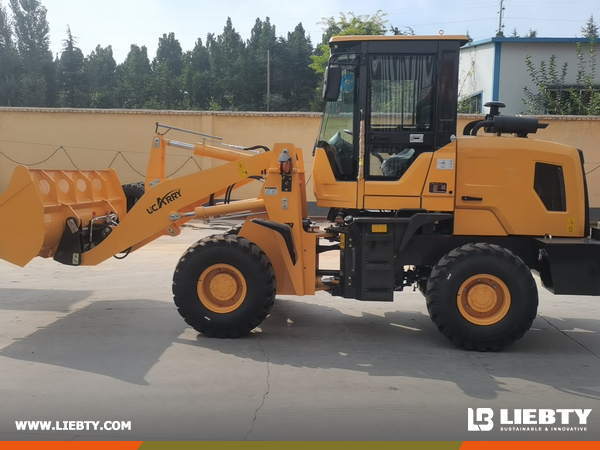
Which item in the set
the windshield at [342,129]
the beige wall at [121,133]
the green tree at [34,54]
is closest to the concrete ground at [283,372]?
the windshield at [342,129]

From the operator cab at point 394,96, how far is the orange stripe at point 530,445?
9.50 feet

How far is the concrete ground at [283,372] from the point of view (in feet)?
15.0

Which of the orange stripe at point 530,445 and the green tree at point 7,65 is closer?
the orange stripe at point 530,445

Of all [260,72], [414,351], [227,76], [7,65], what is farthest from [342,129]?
[7,65]

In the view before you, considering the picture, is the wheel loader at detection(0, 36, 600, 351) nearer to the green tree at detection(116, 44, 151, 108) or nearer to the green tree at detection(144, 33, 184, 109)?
the green tree at detection(144, 33, 184, 109)

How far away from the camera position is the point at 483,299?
6.27 metres

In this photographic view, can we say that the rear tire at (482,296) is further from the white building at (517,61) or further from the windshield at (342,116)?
the white building at (517,61)

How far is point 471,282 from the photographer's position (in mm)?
6258

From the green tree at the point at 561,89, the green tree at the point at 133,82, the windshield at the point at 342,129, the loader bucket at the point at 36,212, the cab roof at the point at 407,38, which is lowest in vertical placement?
the loader bucket at the point at 36,212

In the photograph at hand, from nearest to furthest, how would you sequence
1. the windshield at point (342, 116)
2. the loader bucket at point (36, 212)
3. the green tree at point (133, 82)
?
the windshield at point (342, 116) → the loader bucket at point (36, 212) → the green tree at point (133, 82)

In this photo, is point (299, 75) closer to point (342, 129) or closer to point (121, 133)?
point (121, 133)

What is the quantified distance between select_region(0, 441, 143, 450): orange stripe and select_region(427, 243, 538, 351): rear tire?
327 cm

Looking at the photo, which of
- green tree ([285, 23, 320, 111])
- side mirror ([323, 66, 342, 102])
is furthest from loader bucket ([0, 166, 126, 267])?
green tree ([285, 23, 320, 111])

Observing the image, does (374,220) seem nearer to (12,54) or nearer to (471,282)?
(471,282)
